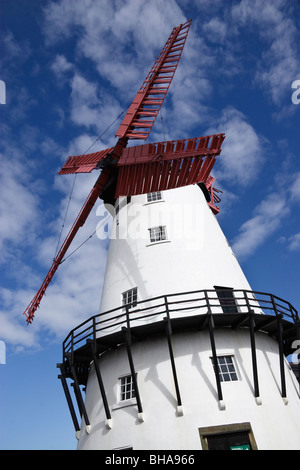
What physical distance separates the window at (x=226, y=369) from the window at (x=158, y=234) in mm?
6402

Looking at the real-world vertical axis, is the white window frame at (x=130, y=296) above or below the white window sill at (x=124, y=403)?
above

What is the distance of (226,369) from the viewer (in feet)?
40.5

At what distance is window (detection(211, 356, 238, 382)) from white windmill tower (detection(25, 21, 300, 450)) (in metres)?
0.04

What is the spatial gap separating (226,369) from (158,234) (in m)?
7.23

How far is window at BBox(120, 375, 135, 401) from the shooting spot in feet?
41.6

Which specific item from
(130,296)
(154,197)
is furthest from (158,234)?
(130,296)

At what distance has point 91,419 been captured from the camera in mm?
13055

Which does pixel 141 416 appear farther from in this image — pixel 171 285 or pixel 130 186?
pixel 130 186

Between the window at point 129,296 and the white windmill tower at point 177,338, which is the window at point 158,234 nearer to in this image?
the white windmill tower at point 177,338

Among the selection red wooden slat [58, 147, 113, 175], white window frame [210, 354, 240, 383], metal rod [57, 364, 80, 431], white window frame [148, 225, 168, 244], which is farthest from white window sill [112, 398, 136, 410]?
red wooden slat [58, 147, 113, 175]

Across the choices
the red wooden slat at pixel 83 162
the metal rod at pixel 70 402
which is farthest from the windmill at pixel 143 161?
the metal rod at pixel 70 402

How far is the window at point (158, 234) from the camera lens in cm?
1680

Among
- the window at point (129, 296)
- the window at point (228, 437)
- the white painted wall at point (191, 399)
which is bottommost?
the window at point (228, 437)
